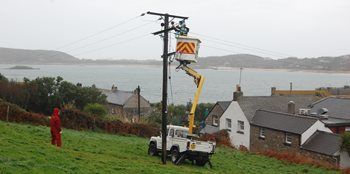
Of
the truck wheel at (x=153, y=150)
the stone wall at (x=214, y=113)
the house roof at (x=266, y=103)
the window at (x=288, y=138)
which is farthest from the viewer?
the stone wall at (x=214, y=113)

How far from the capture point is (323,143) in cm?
4006

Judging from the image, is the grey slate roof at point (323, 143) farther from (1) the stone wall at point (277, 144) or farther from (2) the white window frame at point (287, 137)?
(2) the white window frame at point (287, 137)

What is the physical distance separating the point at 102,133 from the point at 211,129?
64.7 feet

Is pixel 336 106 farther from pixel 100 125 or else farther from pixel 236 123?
pixel 100 125

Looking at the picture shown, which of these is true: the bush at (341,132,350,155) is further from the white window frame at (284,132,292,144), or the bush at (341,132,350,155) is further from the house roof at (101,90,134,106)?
the house roof at (101,90,134,106)

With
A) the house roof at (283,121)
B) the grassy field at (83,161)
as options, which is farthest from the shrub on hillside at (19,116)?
the house roof at (283,121)

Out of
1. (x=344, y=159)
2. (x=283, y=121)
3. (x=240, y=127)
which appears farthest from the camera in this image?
(x=240, y=127)

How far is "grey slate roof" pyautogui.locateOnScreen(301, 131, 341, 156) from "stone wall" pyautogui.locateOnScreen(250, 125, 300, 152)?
46.6 inches

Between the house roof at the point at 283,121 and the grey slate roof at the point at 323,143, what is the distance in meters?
1.13

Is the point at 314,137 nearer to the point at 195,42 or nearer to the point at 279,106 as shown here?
the point at 279,106

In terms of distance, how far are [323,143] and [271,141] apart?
622cm

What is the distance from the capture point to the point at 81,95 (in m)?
59.7

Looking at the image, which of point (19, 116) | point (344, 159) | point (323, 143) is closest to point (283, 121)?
point (323, 143)

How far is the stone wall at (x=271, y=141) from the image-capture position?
42297mm
